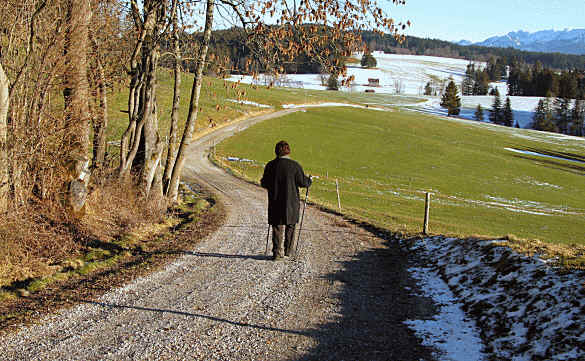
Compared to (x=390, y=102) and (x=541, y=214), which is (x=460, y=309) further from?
(x=390, y=102)

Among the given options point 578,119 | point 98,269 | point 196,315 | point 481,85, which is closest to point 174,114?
point 98,269

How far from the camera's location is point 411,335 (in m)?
6.18

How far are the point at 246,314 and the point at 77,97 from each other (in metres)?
6.83

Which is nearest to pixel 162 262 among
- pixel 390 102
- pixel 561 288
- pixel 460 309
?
pixel 460 309

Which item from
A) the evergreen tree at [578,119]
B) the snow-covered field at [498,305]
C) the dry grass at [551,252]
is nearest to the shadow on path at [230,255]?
the snow-covered field at [498,305]

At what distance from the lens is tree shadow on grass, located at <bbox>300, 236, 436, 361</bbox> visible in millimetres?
5539

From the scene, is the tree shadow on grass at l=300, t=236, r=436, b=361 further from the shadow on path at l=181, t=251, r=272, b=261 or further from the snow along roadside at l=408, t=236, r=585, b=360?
the shadow on path at l=181, t=251, r=272, b=261

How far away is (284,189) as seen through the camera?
9.48 metres

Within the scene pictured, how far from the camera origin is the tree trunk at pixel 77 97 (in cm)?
978

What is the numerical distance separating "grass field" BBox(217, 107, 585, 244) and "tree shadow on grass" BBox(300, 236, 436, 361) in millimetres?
6868

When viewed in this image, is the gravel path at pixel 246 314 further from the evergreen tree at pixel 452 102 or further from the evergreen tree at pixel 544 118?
the evergreen tree at pixel 452 102

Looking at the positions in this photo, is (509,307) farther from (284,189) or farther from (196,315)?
(284,189)

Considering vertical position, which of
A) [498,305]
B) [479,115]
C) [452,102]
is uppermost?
[452,102]

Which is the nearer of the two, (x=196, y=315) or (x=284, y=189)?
(x=196, y=315)
